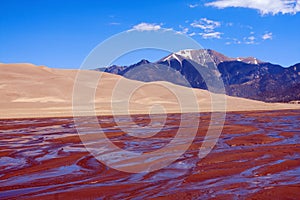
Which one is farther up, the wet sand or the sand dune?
the sand dune

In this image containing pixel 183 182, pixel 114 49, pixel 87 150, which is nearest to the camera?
pixel 183 182

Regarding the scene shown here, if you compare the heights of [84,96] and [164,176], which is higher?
[84,96]

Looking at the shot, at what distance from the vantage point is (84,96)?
64.8m

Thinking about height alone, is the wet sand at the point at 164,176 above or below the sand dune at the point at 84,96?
below

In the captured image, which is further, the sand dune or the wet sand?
the sand dune

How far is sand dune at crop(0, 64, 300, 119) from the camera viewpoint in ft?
164

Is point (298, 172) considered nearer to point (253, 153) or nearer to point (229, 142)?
point (253, 153)

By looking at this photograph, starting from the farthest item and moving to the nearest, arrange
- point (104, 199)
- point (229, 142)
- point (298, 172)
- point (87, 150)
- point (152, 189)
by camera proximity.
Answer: point (229, 142) < point (87, 150) < point (298, 172) < point (152, 189) < point (104, 199)

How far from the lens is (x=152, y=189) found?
7.79 metres

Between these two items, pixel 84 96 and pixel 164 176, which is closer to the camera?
pixel 164 176

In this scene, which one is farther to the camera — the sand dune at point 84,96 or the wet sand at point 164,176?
the sand dune at point 84,96

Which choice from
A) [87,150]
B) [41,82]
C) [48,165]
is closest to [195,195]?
[48,165]

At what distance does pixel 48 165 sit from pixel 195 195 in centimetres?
533

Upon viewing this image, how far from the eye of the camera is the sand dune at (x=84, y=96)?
4991 centimetres
